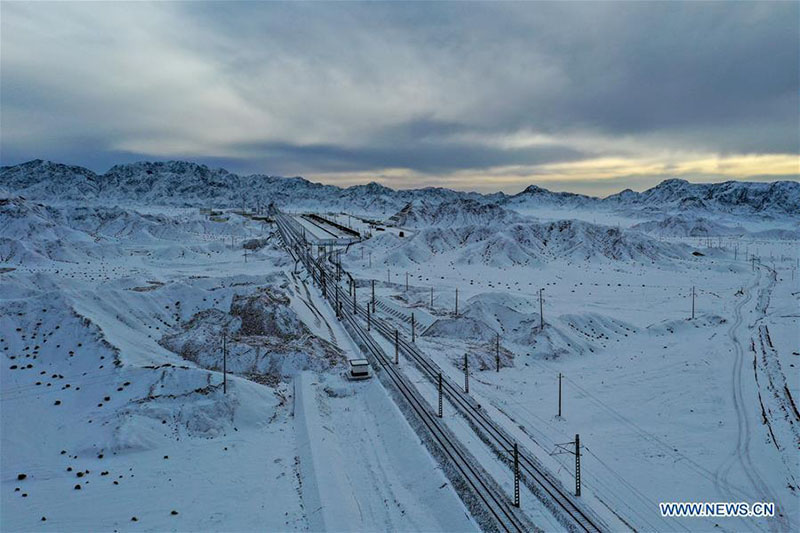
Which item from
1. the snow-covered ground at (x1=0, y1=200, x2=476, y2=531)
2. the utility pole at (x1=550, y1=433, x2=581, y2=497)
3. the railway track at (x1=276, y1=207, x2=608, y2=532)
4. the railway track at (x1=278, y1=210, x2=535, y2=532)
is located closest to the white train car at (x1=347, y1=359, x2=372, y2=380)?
the snow-covered ground at (x1=0, y1=200, x2=476, y2=531)

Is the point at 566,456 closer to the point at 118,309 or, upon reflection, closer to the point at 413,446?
the point at 413,446

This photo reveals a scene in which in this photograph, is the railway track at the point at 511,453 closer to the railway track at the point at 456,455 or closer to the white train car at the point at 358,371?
the railway track at the point at 456,455

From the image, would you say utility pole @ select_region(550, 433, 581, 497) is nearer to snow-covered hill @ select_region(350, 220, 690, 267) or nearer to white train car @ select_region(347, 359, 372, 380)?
white train car @ select_region(347, 359, 372, 380)

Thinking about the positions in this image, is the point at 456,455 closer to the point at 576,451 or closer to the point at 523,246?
the point at 576,451

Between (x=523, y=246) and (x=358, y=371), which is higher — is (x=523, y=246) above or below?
above

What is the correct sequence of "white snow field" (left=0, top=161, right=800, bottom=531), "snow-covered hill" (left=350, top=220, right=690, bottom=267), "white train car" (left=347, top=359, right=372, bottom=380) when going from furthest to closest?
1. "snow-covered hill" (left=350, top=220, right=690, bottom=267)
2. "white train car" (left=347, top=359, right=372, bottom=380)
3. "white snow field" (left=0, top=161, right=800, bottom=531)

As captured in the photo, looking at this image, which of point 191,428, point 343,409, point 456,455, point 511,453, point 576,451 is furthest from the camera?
point 343,409

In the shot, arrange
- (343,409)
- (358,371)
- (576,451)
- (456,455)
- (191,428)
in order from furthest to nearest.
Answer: (358,371) < (343,409) < (191,428) < (456,455) < (576,451)

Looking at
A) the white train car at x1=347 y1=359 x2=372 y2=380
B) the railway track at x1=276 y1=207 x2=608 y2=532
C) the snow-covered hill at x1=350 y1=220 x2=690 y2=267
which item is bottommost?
the railway track at x1=276 y1=207 x2=608 y2=532

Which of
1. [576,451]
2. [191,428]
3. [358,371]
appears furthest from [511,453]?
[191,428]

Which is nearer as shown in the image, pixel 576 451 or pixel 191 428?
pixel 576 451
